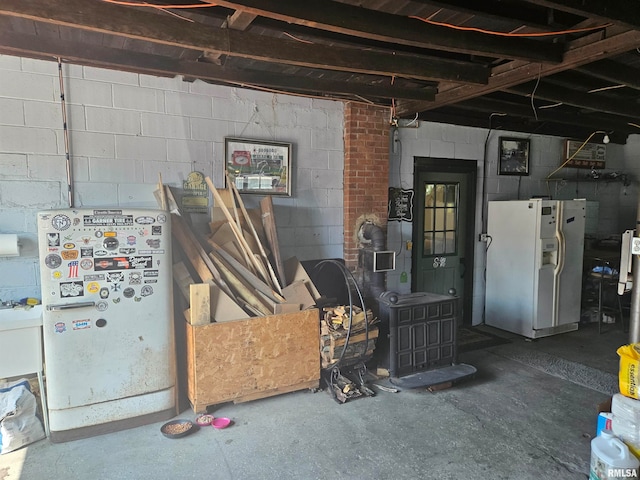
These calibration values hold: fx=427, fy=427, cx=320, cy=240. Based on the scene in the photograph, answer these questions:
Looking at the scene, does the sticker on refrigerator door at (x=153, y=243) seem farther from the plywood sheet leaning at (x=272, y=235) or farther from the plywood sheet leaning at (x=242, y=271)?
the plywood sheet leaning at (x=272, y=235)

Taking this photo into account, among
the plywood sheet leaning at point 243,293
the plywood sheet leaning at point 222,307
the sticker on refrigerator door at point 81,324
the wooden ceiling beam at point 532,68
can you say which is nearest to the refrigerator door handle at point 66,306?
the sticker on refrigerator door at point 81,324

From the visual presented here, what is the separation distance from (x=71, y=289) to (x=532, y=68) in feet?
12.1

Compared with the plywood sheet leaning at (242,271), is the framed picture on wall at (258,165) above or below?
above

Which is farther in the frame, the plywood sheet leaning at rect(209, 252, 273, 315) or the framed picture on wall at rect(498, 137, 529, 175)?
the framed picture on wall at rect(498, 137, 529, 175)

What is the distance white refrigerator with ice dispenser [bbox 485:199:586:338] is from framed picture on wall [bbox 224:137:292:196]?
110 inches

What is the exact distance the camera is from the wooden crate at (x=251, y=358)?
3.14m

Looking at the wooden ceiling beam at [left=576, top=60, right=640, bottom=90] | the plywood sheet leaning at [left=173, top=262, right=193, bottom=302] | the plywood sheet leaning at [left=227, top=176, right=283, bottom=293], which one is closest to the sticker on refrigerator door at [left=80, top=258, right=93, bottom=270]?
the plywood sheet leaning at [left=173, top=262, right=193, bottom=302]

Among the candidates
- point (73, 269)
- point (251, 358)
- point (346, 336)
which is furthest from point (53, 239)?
point (346, 336)

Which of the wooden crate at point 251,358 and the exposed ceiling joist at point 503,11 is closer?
the exposed ceiling joist at point 503,11

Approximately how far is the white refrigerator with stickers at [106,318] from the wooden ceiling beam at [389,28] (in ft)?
5.18

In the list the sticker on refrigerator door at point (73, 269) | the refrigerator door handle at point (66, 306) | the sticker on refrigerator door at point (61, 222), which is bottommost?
the refrigerator door handle at point (66, 306)

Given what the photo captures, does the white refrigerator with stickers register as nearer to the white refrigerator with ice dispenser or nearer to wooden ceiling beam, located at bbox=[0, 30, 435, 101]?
wooden ceiling beam, located at bbox=[0, 30, 435, 101]

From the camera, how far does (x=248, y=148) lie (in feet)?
12.8

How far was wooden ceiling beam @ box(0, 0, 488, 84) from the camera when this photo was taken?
233 cm
